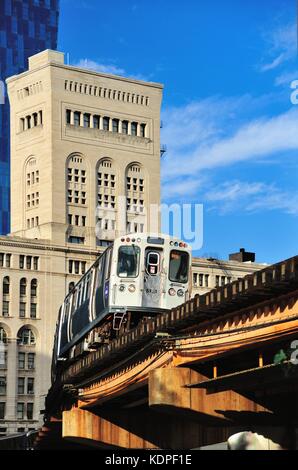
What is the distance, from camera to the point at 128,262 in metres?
56.6

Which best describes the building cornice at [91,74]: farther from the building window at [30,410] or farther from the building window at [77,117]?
the building window at [30,410]

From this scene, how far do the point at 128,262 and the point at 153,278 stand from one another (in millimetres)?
1470

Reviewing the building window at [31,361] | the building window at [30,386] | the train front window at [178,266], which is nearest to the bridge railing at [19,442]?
the building window at [30,386]

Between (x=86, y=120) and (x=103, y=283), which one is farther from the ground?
(x=86, y=120)

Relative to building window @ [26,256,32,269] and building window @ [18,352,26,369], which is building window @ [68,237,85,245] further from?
building window @ [18,352,26,369]

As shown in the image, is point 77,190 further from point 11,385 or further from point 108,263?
point 108,263

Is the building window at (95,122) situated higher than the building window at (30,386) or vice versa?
the building window at (95,122)

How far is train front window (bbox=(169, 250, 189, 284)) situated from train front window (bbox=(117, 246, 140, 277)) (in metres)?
1.89

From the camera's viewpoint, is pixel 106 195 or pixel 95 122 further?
pixel 95 122

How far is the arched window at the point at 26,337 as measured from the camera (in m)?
151

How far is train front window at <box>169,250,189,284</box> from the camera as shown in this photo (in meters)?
57.9

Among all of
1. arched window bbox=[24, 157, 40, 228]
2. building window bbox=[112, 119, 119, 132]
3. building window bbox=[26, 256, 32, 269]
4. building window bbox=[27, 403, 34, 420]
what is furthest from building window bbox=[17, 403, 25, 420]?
building window bbox=[112, 119, 119, 132]

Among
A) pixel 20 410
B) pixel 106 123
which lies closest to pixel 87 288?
pixel 20 410
